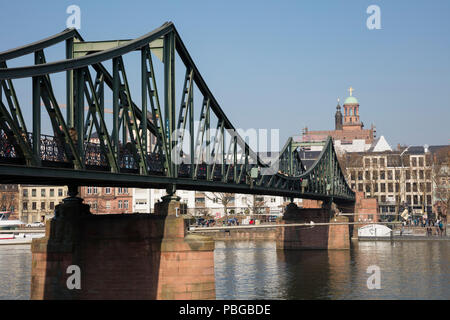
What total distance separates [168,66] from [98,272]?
44.2ft

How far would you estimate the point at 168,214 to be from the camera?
4906 cm

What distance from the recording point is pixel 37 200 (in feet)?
495

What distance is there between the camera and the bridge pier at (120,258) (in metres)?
46.8

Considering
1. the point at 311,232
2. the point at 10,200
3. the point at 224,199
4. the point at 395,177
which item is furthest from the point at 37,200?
the point at 395,177

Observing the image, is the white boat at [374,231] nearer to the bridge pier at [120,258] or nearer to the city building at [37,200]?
the city building at [37,200]

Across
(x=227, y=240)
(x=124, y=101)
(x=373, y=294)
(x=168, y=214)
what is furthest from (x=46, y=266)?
(x=227, y=240)

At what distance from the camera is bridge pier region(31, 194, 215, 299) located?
4675cm

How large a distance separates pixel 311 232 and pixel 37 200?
60.9 metres

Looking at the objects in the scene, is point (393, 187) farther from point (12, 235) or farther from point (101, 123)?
point (101, 123)

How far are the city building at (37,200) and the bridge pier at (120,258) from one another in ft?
332

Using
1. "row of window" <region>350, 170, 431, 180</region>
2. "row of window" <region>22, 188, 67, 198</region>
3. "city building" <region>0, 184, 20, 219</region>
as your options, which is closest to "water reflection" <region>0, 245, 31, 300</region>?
"row of window" <region>22, 188, 67, 198</region>

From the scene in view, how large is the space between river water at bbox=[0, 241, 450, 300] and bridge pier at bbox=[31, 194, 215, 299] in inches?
380

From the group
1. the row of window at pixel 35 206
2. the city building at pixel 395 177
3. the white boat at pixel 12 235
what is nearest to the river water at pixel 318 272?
the white boat at pixel 12 235
